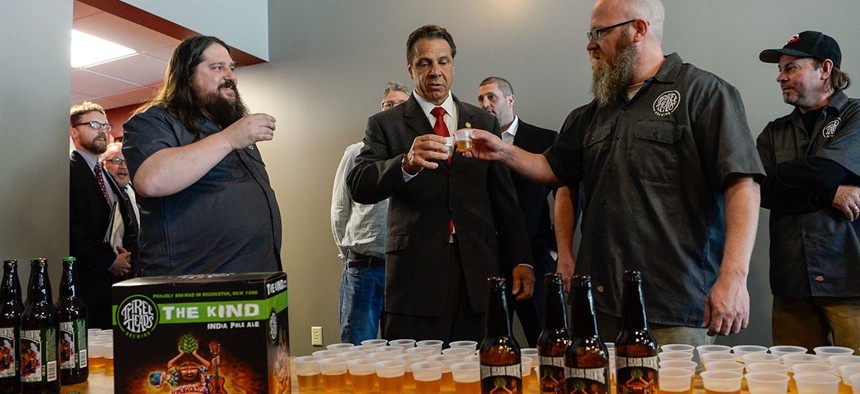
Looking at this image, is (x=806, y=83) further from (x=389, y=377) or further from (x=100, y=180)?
(x=100, y=180)

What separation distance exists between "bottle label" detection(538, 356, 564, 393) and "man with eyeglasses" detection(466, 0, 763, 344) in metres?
0.84

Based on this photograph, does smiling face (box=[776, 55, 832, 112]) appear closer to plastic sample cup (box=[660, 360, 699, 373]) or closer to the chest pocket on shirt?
the chest pocket on shirt

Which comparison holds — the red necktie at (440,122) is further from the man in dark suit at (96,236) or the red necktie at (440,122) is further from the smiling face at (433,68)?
the man in dark suit at (96,236)

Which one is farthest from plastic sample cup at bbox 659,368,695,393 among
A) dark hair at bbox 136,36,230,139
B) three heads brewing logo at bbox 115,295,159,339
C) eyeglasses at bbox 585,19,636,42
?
dark hair at bbox 136,36,230,139

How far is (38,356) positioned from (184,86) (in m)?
1.08

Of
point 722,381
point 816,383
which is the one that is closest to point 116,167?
point 722,381

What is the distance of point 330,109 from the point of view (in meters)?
4.62

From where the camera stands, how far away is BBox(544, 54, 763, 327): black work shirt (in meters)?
1.82

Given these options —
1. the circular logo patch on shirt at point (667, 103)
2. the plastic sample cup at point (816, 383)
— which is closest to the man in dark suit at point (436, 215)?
the circular logo patch on shirt at point (667, 103)

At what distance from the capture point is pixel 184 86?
211cm

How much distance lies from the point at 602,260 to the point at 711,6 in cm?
234

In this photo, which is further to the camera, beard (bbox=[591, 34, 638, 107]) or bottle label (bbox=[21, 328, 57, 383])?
beard (bbox=[591, 34, 638, 107])

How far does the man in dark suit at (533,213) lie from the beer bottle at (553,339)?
5.40 feet

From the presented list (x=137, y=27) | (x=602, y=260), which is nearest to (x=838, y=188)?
(x=602, y=260)
